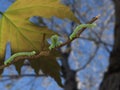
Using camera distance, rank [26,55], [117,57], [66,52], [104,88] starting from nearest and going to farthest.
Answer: [26,55], [104,88], [117,57], [66,52]

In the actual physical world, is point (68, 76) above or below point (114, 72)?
below

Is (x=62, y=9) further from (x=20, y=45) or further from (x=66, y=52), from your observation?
(x=66, y=52)

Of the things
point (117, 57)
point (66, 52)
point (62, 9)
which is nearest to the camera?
point (62, 9)

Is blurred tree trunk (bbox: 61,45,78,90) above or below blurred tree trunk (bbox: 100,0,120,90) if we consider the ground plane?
below

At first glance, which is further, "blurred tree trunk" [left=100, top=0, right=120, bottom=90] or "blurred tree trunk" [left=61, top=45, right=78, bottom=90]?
"blurred tree trunk" [left=61, top=45, right=78, bottom=90]

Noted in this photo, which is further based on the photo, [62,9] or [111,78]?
[111,78]

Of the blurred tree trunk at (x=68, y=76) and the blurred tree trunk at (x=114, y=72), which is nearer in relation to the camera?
the blurred tree trunk at (x=114, y=72)

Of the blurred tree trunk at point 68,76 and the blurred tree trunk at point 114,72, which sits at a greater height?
the blurred tree trunk at point 114,72

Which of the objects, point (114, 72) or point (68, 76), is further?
point (68, 76)

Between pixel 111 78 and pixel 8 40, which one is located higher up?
pixel 8 40

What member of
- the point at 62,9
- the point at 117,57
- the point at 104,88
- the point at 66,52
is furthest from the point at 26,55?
the point at 66,52

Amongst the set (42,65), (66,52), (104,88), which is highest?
(42,65)
